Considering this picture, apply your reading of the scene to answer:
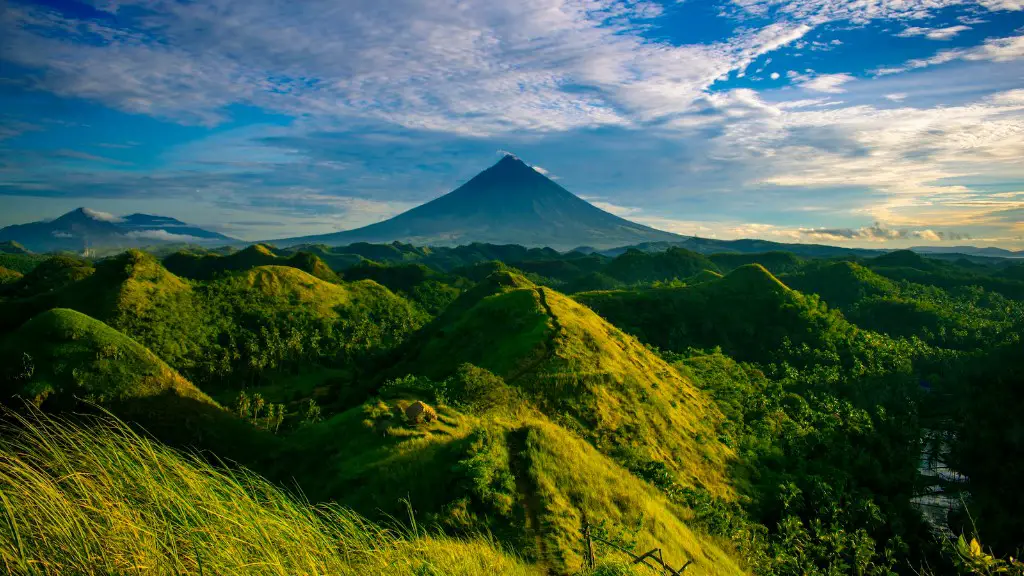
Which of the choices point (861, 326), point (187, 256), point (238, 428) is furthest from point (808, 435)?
point (187, 256)

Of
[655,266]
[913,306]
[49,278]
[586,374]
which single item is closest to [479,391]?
[586,374]

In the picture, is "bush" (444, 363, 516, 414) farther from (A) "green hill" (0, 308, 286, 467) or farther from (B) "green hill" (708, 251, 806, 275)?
(B) "green hill" (708, 251, 806, 275)

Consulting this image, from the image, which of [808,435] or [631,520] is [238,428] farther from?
[808,435]

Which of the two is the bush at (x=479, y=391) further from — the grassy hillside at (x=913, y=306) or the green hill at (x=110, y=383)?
the grassy hillside at (x=913, y=306)

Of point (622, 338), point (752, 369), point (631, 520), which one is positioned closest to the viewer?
point (631, 520)

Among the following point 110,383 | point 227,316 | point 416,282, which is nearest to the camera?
point 110,383

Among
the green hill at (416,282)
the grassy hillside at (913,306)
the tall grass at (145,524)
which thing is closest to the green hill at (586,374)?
the tall grass at (145,524)

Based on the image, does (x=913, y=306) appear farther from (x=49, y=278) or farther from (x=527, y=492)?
(x=49, y=278)
